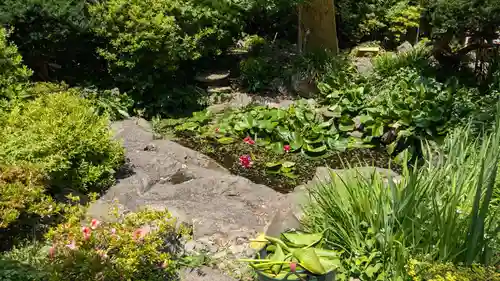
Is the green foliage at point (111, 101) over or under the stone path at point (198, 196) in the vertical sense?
over

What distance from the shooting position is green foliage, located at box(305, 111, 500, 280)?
127 inches

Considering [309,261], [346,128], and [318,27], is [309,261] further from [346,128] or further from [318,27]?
[318,27]

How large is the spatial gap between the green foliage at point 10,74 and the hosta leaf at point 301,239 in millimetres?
3502

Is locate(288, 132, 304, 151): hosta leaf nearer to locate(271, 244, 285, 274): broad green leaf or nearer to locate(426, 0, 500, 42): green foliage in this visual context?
locate(426, 0, 500, 42): green foliage

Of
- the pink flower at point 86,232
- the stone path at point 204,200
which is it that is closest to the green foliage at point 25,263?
the pink flower at point 86,232

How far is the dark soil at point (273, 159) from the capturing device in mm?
5863

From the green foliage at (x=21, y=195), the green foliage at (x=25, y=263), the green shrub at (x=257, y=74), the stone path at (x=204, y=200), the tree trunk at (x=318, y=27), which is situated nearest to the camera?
the green foliage at (x=25, y=263)

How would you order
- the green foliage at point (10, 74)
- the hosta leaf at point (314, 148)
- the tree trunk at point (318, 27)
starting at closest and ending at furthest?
the green foliage at point (10, 74)
the hosta leaf at point (314, 148)
the tree trunk at point (318, 27)

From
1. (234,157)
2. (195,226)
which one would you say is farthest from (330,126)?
(195,226)

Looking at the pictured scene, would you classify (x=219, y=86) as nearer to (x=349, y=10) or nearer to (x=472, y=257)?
(x=349, y=10)

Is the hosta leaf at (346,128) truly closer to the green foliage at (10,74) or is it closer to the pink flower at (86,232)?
the green foliage at (10,74)

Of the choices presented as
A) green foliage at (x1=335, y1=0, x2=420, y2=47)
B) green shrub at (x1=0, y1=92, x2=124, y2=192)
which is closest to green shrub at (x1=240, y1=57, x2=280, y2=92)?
green foliage at (x1=335, y1=0, x2=420, y2=47)

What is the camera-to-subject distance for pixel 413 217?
11.2ft

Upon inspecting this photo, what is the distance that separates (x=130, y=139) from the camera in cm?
618
